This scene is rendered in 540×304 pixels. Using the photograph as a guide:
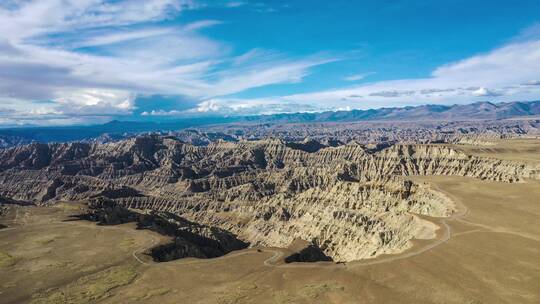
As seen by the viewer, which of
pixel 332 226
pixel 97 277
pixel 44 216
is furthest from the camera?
pixel 332 226

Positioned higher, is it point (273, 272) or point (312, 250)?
point (273, 272)

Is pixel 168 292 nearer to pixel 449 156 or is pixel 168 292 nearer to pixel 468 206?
pixel 468 206

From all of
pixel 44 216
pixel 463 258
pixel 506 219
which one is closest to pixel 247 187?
pixel 44 216

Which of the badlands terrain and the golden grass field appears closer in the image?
the golden grass field

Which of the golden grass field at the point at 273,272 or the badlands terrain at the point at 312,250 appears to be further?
the badlands terrain at the point at 312,250

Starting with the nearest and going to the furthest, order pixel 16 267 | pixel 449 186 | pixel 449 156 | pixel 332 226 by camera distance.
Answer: pixel 16 267 → pixel 332 226 → pixel 449 186 → pixel 449 156

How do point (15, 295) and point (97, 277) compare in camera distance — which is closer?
point (15, 295)

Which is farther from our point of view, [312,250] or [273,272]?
[312,250]

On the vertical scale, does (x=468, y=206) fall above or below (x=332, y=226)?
above
